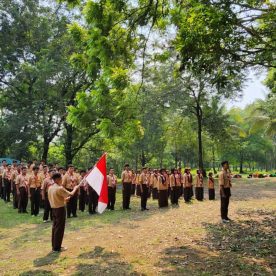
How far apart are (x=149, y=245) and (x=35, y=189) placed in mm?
7903

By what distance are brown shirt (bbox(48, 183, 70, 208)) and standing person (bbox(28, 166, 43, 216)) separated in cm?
692

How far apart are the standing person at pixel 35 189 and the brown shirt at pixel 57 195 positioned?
6.92 m

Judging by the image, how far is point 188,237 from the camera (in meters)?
10.3

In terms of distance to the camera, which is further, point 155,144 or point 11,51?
point 155,144

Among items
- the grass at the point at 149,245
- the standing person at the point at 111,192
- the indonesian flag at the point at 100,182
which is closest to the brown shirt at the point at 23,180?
the grass at the point at 149,245

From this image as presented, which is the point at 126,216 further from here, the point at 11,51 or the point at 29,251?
the point at 11,51

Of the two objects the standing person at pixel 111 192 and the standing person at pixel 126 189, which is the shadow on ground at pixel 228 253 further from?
the standing person at pixel 111 192

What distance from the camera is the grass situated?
7660 millimetres

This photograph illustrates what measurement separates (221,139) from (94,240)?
2650cm

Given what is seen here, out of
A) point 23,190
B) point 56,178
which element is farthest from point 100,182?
point 23,190

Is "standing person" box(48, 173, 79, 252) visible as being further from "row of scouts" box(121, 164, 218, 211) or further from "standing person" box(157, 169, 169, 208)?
"standing person" box(157, 169, 169, 208)

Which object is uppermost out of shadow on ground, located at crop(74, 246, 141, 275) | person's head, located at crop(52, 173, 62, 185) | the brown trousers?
person's head, located at crop(52, 173, 62, 185)

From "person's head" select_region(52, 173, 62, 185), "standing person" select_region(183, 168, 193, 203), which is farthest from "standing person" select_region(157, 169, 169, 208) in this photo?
"person's head" select_region(52, 173, 62, 185)

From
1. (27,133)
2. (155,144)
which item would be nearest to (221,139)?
(155,144)
